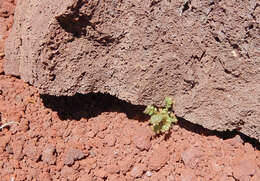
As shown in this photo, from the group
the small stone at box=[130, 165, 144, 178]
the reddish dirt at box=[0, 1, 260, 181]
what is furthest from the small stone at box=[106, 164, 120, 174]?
the small stone at box=[130, 165, 144, 178]

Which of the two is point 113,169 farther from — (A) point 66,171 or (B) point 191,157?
(B) point 191,157

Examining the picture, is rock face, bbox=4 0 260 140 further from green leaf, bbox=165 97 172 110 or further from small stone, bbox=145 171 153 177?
small stone, bbox=145 171 153 177

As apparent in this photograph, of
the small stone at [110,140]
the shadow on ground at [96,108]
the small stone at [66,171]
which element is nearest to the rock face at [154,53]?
the shadow on ground at [96,108]

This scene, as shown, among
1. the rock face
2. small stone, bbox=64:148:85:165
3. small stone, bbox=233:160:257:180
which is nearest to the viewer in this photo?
the rock face

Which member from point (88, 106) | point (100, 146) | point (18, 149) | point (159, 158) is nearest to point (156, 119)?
point (159, 158)

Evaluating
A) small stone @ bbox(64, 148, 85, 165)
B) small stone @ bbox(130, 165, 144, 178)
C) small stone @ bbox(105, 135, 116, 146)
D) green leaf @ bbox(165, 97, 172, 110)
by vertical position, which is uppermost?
green leaf @ bbox(165, 97, 172, 110)

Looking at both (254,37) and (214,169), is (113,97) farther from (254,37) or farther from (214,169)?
(254,37)

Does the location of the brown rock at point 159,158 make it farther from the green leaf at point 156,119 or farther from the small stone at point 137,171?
the green leaf at point 156,119

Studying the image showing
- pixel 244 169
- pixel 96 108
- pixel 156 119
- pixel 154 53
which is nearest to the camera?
pixel 154 53
